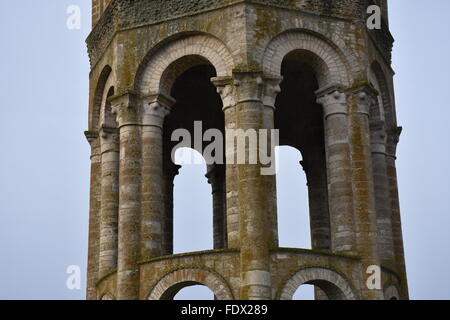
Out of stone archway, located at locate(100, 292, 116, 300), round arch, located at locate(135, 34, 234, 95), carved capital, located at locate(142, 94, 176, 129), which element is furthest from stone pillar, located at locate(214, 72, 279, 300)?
stone archway, located at locate(100, 292, 116, 300)

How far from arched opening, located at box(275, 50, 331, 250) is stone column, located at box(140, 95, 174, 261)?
544 centimetres

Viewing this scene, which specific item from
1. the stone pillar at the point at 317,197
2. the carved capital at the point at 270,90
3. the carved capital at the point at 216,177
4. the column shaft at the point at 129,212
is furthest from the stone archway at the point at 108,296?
the carved capital at the point at 216,177

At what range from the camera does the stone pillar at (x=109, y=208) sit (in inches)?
1015

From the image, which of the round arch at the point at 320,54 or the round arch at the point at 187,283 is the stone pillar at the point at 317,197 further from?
the round arch at the point at 187,283

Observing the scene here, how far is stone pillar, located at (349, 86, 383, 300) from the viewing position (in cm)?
2361

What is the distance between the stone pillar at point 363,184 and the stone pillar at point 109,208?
6597 millimetres

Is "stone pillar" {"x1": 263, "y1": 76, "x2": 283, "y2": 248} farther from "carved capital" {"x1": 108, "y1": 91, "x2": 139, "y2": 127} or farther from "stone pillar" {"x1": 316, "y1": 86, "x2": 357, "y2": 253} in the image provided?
"carved capital" {"x1": 108, "y1": 91, "x2": 139, "y2": 127}

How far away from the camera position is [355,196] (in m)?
24.2

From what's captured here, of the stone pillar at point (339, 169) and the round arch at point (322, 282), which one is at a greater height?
the stone pillar at point (339, 169)

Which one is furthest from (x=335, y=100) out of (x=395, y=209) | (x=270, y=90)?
(x=395, y=209)

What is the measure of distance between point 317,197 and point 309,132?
217 cm

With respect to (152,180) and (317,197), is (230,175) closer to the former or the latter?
(152,180)

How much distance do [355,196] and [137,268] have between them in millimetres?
5821

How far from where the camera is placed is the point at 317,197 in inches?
1195
